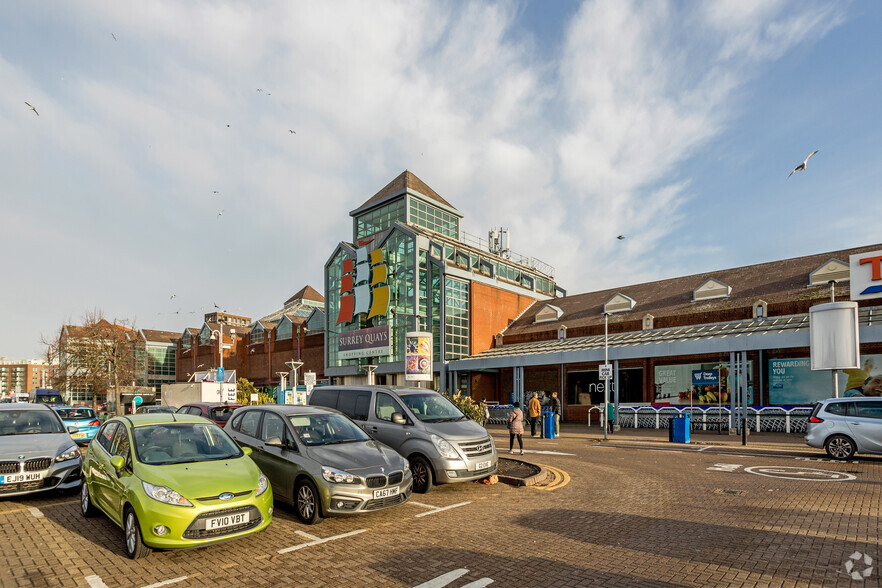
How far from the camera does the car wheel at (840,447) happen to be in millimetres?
13633

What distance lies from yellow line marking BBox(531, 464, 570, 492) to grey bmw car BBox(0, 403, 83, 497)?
27.1 ft

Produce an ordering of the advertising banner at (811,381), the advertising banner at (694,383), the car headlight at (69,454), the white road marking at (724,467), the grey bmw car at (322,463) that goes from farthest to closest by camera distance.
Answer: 1. the advertising banner at (694,383)
2. the advertising banner at (811,381)
3. the white road marking at (724,467)
4. the car headlight at (69,454)
5. the grey bmw car at (322,463)

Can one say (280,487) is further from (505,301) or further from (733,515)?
(505,301)

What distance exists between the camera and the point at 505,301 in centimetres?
4322

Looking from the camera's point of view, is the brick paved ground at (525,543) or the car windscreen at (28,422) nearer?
the brick paved ground at (525,543)

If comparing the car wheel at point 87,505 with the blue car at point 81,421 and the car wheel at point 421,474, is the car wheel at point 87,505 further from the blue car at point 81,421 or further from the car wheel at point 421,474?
the blue car at point 81,421

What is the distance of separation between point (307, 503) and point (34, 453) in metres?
4.86

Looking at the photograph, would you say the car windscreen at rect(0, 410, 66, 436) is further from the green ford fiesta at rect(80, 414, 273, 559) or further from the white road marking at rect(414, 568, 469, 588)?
the white road marking at rect(414, 568, 469, 588)

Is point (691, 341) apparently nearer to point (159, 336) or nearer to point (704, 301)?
point (704, 301)

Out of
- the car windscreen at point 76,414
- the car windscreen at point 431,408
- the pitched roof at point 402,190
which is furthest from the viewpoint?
the pitched roof at point 402,190

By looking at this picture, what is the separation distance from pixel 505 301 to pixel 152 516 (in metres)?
38.2

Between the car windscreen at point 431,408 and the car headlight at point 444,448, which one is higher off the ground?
the car windscreen at point 431,408

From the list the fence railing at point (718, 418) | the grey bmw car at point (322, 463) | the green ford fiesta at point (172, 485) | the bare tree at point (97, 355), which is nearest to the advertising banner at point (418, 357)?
the fence railing at point (718, 418)

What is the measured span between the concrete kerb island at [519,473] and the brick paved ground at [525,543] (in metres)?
0.50
